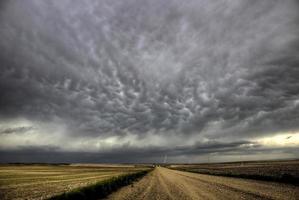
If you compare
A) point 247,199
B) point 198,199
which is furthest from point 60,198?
point 247,199

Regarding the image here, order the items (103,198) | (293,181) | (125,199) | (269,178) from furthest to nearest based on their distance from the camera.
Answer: (269,178) < (293,181) < (103,198) < (125,199)

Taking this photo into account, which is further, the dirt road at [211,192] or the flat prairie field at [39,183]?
the flat prairie field at [39,183]

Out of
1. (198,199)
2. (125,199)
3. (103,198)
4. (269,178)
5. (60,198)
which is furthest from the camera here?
(269,178)

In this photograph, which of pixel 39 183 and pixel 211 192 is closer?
pixel 211 192

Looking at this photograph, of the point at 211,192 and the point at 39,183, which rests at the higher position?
the point at 39,183

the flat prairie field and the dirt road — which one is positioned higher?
the flat prairie field

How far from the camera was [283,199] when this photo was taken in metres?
19.9

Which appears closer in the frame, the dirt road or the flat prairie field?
the dirt road

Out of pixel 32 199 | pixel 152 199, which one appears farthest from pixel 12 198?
pixel 152 199

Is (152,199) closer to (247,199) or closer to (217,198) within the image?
(217,198)

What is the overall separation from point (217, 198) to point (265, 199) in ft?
11.1

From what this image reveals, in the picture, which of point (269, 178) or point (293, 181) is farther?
point (269, 178)

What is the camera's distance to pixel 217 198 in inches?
843

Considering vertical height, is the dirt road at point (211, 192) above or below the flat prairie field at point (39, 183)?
below
